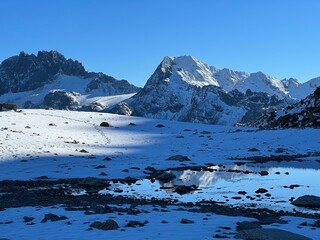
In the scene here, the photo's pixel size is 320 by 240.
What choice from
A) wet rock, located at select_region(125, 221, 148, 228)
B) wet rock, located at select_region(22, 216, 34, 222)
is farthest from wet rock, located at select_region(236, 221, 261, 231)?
wet rock, located at select_region(22, 216, 34, 222)

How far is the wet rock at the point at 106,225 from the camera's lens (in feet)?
55.2

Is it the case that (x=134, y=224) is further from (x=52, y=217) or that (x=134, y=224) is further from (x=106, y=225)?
(x=52, y=217)

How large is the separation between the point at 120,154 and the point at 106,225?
111ft

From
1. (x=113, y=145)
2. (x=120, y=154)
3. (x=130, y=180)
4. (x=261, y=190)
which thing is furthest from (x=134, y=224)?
(x=113, y=145)

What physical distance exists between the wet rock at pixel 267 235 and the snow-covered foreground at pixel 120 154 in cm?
72

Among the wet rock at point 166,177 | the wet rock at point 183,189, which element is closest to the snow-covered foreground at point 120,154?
the wet rock at point 166,177

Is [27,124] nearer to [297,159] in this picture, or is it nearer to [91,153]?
[91,153]

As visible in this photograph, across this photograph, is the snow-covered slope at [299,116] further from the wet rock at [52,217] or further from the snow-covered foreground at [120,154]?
the wet rock at [52,217]

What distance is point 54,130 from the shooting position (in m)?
68.0

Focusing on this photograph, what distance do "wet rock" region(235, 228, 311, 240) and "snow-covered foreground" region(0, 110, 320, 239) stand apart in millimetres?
718

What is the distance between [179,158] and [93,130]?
102 feet

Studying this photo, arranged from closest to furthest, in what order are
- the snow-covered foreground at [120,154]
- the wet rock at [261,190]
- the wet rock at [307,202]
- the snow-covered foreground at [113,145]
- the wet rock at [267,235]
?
the wet rock at [267,235], the snow-covered foreground at [120,154], the wet rock at [307,202], the wet rock at [261,190], the snow-covered foreground at [113,145]

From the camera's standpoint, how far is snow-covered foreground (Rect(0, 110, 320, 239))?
54.9 ft

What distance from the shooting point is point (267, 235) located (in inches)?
582
